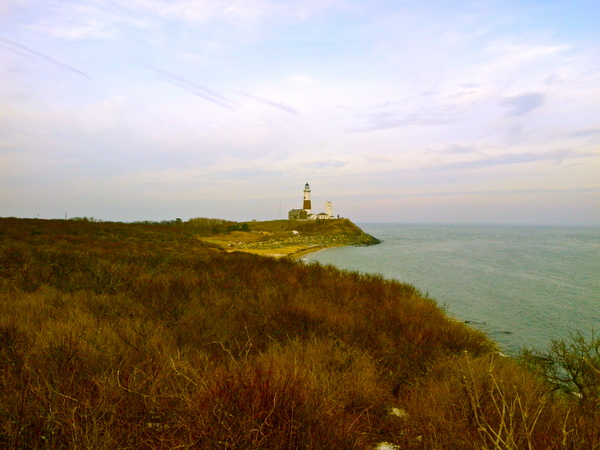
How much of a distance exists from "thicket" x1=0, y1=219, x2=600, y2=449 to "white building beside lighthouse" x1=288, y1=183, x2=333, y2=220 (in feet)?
285

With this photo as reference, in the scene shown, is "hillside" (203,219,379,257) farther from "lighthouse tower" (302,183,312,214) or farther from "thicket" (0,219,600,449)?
"thicket" (0,219,600,449)

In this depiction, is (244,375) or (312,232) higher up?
(244,375)

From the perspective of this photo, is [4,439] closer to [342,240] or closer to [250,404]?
[250,404]

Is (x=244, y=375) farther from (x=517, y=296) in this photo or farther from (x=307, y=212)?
(x=307, y=212)

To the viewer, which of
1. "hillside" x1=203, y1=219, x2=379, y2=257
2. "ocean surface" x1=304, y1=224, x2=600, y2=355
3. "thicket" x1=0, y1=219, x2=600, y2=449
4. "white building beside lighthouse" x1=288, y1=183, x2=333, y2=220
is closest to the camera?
"thicket" x1=0, y1=219, x2=600, y2=449

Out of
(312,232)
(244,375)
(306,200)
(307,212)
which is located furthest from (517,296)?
(306,200)

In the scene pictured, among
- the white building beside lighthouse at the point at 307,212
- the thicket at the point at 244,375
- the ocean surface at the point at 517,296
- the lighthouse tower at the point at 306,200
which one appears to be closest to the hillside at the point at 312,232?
the white building beside lighthouse at the point at 307,212

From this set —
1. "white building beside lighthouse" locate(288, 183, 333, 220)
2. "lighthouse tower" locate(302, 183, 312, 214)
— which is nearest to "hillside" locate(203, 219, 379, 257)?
"white building beside lighthouse" locate(288, 183, 333, 220)

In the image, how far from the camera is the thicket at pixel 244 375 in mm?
2912

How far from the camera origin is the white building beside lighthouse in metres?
97.6

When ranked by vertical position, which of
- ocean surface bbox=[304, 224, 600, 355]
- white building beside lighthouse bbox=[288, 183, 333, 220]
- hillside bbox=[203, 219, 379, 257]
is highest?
white building beside lighthouse bbox=[288, 183, 333, 220]

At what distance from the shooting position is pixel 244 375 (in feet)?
11.9

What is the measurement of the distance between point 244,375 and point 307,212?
94.8 m

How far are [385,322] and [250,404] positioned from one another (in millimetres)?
5622
